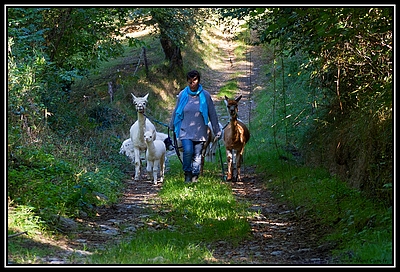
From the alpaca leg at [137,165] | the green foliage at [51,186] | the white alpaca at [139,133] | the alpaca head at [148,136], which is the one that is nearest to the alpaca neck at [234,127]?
the alpaca head at [148,136]

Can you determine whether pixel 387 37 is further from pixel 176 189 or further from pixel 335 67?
pixel 176 189

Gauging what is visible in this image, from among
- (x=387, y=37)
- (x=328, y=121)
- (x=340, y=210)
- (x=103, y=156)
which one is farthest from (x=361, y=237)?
(x=103, y=156)

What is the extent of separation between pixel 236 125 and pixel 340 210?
5.16 m

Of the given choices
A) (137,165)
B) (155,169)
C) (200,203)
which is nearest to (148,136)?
(155,169)

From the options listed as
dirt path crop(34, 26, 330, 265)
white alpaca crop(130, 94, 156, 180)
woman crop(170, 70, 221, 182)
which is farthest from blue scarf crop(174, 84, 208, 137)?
white alpaca crop(130, 94, 156, 180)

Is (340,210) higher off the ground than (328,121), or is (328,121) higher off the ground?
(328,121)

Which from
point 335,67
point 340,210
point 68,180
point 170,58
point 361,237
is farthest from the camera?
point 170,58

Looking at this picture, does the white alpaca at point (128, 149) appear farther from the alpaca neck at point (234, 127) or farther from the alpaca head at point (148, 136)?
the alpaca neck at point (234, 127)

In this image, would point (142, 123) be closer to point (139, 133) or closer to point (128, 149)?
point (139, 133)

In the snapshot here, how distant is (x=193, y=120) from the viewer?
11453 millimetres

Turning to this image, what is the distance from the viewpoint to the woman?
1140cm

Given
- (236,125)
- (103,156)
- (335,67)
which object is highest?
(335,67)

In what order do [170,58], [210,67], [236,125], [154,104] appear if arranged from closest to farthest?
[236,125], [154,104], [170,58], [210,67]

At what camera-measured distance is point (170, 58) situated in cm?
2778
